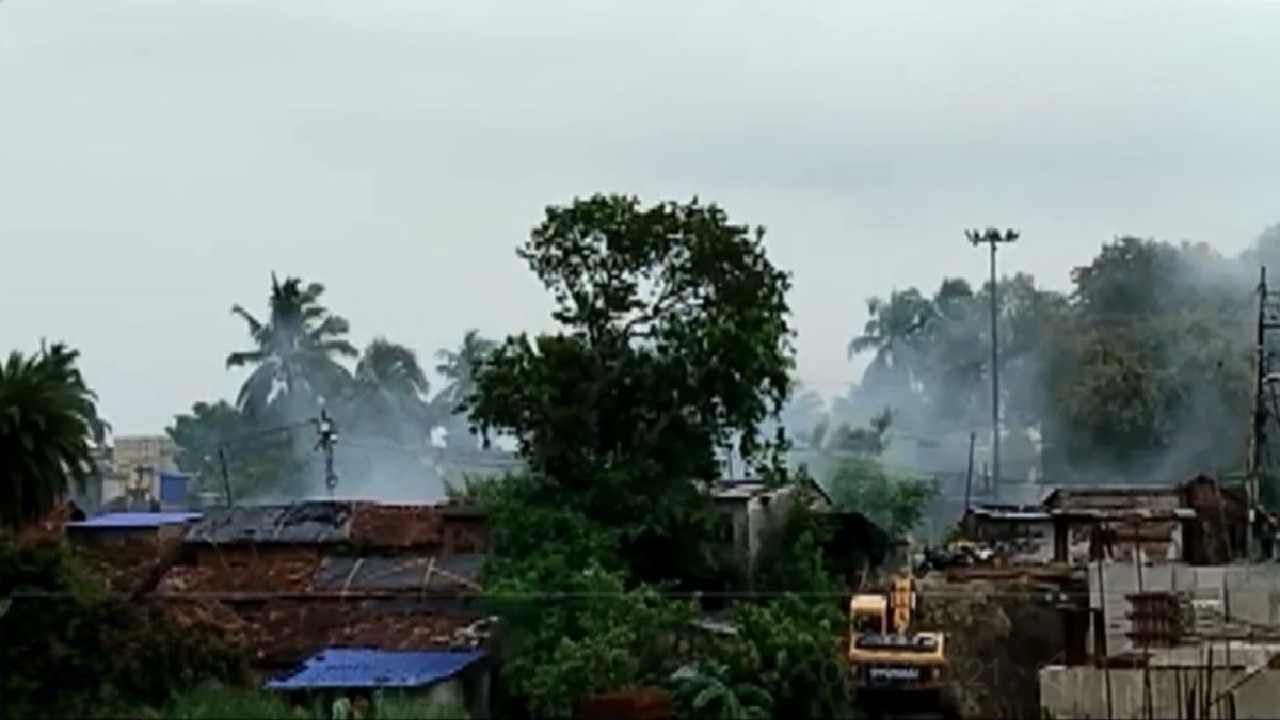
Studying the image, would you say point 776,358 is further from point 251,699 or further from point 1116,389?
point 1116,389

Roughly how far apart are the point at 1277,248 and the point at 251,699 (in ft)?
185

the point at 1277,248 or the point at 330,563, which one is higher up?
the point at 1277,248

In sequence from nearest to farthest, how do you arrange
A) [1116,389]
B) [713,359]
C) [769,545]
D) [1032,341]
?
[713,359]
[769,545]
[1116,389]
[1032,341]

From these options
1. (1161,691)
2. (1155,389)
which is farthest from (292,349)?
(1161,691)

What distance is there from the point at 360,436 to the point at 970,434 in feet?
66.6

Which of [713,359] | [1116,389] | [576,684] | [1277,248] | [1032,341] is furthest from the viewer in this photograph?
[1277,248]

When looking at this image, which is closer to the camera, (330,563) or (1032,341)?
(330,563)

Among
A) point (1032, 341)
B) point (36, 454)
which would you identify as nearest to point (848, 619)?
point (36, 454)

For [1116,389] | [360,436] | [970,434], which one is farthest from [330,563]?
[970,434]

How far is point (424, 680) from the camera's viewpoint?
26.7 m

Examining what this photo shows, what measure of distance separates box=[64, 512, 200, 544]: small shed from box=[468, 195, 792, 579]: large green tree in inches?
229

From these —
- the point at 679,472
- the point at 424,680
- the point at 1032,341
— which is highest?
the point at 1032,341

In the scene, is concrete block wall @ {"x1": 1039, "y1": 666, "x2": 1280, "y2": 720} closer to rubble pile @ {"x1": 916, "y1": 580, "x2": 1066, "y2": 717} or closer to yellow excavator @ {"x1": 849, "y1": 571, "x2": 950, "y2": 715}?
yellow excavator @ {"x1": 849, "y1": 571, "x2": 950, "y2": 715}

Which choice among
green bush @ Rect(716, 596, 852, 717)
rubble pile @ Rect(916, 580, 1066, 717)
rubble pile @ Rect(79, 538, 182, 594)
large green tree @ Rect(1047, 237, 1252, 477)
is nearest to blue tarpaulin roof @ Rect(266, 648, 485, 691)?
rubble pile @ Rect(79, 538, 182, 594)
